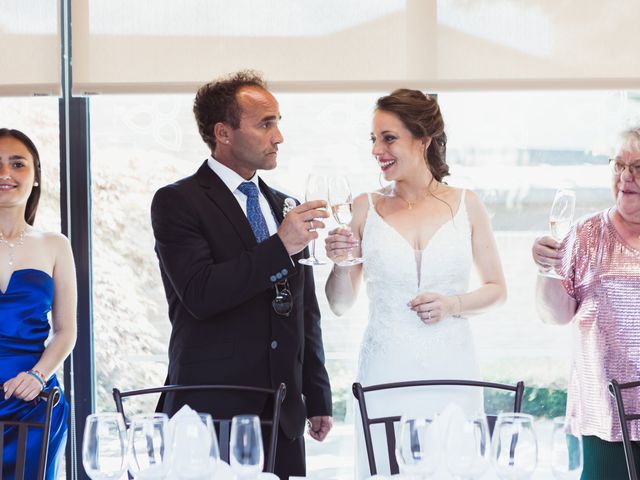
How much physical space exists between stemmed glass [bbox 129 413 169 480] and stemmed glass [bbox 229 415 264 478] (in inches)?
6.1

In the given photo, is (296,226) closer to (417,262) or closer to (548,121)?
(417,262)

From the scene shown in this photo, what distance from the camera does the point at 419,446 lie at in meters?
1.83

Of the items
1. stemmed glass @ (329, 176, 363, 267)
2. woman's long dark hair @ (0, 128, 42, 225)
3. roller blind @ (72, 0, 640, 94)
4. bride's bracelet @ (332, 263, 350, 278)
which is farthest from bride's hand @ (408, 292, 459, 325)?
woman's long dark hair @ (0, 128, 42, 225)

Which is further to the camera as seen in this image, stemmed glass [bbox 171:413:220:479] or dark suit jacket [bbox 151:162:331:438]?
dark suit jacket [bbox 151:162:331:438]

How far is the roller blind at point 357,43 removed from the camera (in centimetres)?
393

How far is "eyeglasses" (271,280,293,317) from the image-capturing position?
117 inches

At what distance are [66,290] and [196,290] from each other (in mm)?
790

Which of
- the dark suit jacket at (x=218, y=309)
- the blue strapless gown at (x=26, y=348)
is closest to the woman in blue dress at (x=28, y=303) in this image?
the blue strapless gown at (x=26, y=348)

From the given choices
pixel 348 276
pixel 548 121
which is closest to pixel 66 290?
pixel 348 276

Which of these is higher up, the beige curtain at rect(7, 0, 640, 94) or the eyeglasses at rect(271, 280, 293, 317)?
the beige curtain at rect(7, 0, 640, 94)

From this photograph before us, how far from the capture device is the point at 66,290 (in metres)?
3.41

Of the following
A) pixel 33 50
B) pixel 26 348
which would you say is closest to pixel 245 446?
pixel 26 348

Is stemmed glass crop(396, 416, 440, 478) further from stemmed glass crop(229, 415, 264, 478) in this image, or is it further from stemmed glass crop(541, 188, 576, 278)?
stemmed glass crop(541, 188, 576, 278)

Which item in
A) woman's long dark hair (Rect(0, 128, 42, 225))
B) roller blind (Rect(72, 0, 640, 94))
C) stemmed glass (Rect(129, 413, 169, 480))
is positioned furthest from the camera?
roller blind (Rect(72, 0, 640, 94))
